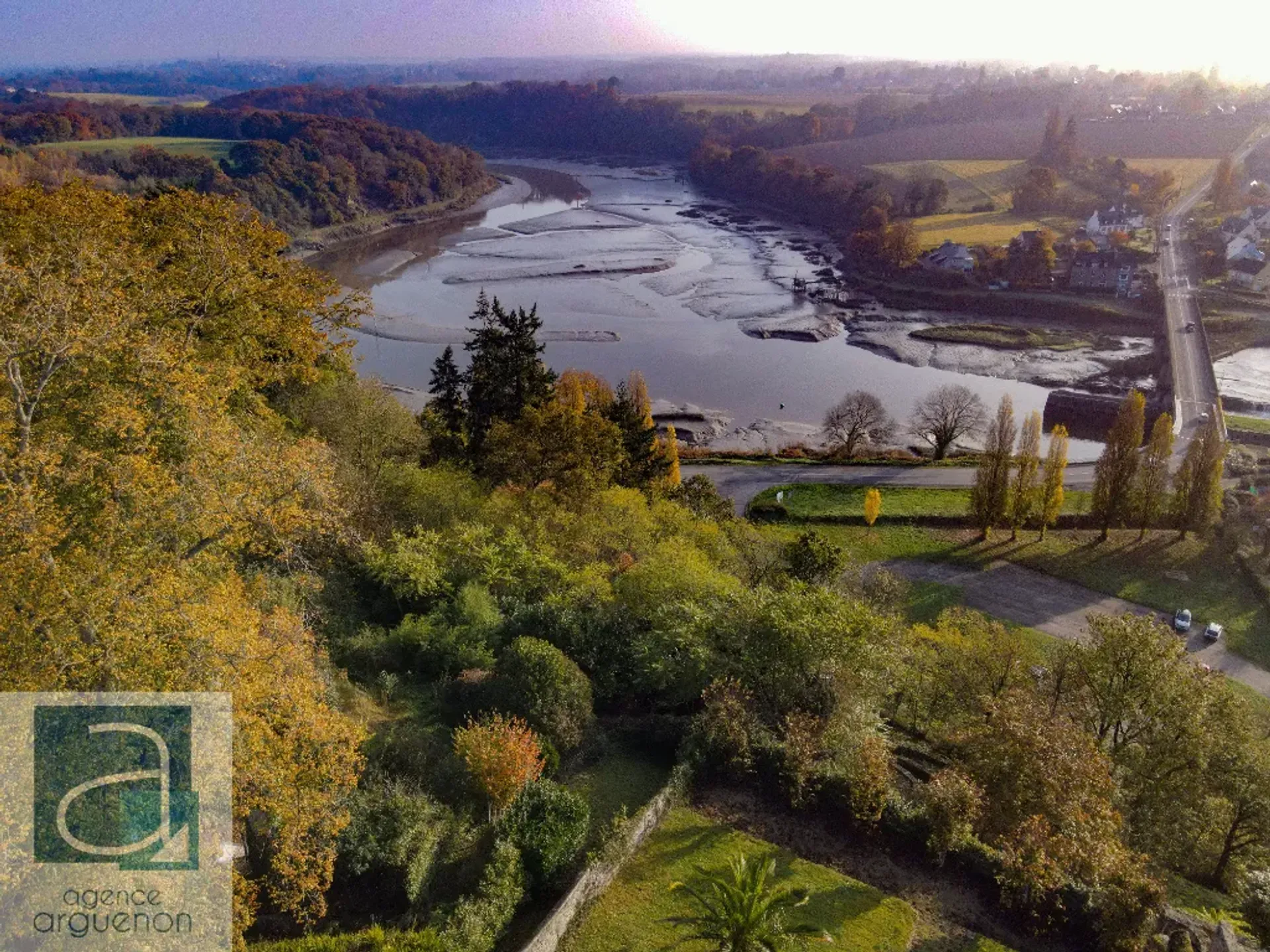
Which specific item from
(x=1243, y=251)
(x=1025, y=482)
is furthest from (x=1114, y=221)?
(x=1025, y=482)

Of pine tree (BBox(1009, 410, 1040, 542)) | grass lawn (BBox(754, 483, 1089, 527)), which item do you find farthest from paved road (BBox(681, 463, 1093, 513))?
pine tree (BBox(1009, 410, 1040, 542))

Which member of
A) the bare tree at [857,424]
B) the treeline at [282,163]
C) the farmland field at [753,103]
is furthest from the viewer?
the farmland field at [753,103]

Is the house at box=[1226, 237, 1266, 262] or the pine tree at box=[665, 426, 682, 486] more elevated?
the house at box=[1226, 237, 1266, 262]

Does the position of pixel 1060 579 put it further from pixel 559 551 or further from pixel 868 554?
pixel 559 551

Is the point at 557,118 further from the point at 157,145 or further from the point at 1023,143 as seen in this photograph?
the point at 1023,143

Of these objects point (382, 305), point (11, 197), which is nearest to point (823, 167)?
point (382, 305)

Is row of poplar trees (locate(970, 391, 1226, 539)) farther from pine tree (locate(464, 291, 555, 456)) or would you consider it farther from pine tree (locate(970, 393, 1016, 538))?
pine tree (locate(464, 291, 555, 456))

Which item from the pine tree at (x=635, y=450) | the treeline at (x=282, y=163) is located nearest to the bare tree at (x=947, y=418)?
the pine tree at (x=635, y=450)

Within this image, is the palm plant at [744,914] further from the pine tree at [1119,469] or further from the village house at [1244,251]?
the village house at [1244,251]
